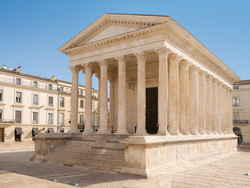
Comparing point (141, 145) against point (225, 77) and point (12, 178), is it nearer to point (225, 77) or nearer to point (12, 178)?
point (12, 178)

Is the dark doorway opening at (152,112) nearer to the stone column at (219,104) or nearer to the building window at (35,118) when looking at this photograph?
the stone column at (219,104)

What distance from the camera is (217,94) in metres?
29.4

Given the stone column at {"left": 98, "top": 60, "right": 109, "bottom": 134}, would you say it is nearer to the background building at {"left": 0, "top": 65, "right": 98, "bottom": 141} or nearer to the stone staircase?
the stone staircase

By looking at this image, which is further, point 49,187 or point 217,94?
point 217,94

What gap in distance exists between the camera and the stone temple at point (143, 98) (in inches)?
645

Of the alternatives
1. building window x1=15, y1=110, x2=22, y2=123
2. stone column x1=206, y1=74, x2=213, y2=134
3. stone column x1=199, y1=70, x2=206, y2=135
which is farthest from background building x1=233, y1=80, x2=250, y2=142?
building window x1=15, y1=110, x2=22, y2=123

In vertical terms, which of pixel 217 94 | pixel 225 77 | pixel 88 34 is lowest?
A: pixel 217 94

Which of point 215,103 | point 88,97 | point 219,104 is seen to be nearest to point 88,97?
point 88,97

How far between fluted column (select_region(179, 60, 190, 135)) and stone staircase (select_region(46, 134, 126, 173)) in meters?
4.73

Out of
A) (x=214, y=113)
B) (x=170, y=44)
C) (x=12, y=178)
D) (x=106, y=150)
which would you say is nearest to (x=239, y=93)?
(x=214, y=113)

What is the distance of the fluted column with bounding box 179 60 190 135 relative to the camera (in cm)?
2012

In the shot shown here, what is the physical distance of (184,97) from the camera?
67.6 ft

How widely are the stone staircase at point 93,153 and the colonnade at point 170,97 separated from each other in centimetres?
119

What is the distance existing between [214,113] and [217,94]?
3.03 metres
